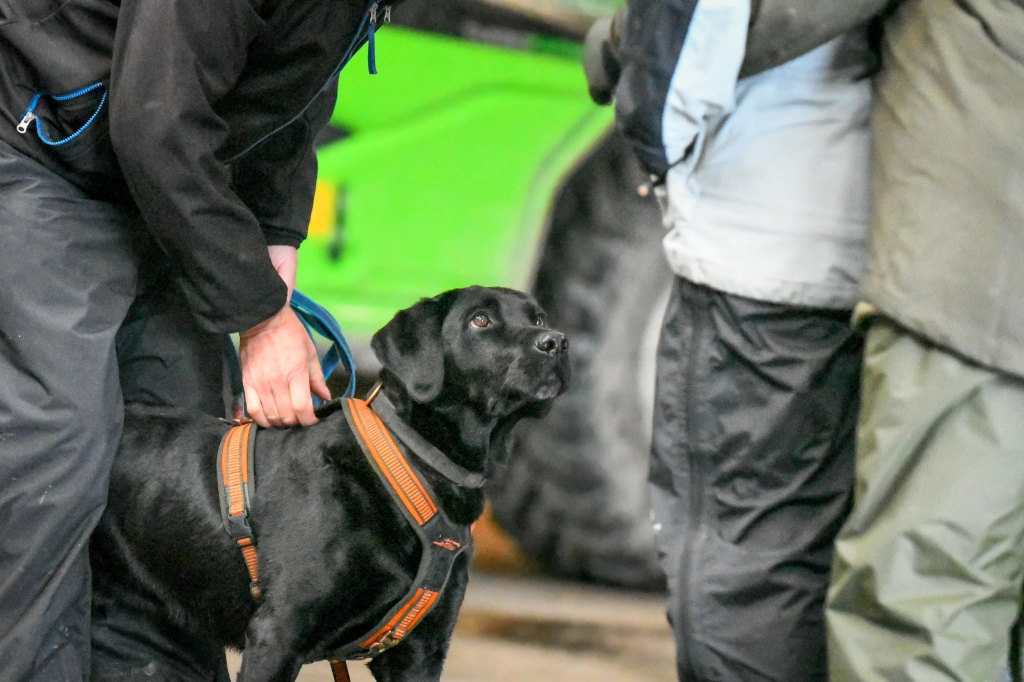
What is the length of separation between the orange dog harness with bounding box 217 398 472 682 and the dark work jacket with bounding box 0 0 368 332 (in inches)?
10.2

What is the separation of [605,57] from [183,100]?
717 mm

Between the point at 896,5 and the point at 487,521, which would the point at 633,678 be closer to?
the point at 487,521

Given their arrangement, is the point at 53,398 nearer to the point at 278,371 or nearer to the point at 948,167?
the point at 278,371

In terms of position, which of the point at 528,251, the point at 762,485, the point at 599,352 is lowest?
the point at 599,352

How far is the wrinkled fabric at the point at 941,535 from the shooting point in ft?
4.83

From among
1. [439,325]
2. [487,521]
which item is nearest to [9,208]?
[439,325]

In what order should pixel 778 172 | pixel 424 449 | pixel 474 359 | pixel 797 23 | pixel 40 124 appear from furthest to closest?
pixel 474 359
pixel 424 449
pixel 778 172
pixel 40 124
pixel 797 23

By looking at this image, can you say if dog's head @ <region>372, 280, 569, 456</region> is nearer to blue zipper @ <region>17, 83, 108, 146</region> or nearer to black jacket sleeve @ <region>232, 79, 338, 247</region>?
black jacket sleeve @ <region>232, 79, 338, 247</region>

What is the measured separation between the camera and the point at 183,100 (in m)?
1.64

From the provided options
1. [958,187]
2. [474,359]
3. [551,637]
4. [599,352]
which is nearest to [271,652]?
[474,359]

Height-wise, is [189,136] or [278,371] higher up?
[189,136]

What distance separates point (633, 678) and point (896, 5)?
1.94 m

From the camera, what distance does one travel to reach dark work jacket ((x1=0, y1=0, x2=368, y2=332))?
1631mm

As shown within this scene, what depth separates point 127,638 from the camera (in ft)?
6.66
